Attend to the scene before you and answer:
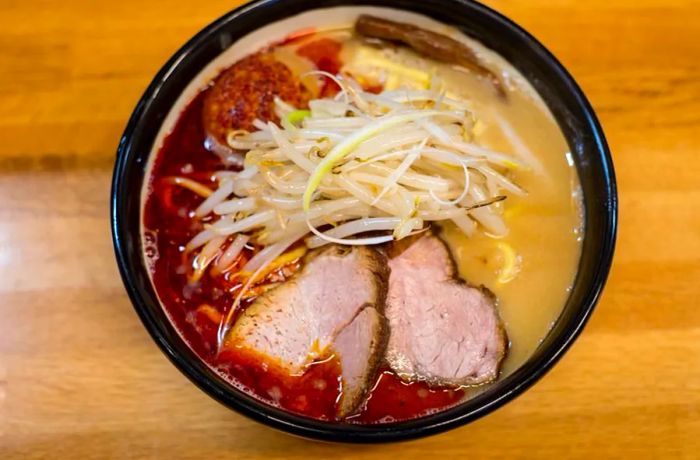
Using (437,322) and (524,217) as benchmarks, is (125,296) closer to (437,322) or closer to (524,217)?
(437,322)

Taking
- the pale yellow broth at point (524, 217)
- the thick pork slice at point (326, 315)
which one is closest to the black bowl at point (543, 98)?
the pale yellow broth at point (524, 217)

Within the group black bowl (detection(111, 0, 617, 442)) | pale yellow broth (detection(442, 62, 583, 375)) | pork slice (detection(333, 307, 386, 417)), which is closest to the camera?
black bowl (detection(111, 0, 617, 442))

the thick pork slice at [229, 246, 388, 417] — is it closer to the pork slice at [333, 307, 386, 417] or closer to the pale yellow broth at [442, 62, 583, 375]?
the pork slice at [333, 307, 386, 417]

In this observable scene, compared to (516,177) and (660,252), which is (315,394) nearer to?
(516,177)

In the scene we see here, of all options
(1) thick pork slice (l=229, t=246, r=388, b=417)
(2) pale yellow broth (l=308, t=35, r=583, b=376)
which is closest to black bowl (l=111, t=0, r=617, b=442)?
(2) pale yellow broth (l=308, t=35, r=583, b=376)

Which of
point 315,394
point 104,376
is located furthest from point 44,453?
point 315,394

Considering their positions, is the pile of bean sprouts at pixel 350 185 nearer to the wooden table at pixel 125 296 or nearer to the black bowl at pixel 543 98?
the black bowl at pixel 543 98

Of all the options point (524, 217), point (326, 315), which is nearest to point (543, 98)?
point (524, 217)
